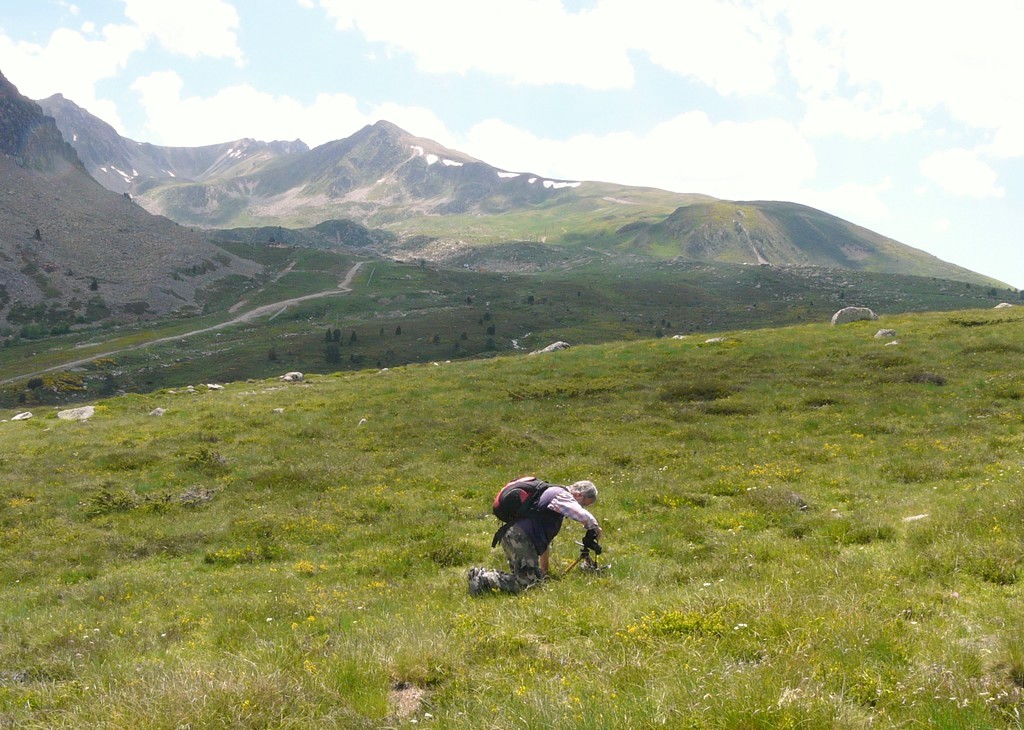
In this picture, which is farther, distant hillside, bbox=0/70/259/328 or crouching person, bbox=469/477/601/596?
distant hillside, bbox=0/70/259/328

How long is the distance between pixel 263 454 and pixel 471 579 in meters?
19.6

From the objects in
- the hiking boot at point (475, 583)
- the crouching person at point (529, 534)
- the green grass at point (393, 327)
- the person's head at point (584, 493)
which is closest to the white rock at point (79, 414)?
the hiking boot at point (475, 583)

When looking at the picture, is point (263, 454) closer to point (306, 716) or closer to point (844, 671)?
point (306, 716)

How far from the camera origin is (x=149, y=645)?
1027 centimetres

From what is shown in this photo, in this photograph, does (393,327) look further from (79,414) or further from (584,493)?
(584,493)

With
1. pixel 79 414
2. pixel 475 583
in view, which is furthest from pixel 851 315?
pixel 79 414

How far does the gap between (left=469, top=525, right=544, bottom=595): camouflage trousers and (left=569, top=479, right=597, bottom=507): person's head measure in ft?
4.31

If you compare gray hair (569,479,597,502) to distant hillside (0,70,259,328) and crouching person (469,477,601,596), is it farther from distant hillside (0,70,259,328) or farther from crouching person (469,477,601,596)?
distant hillside (0,70,259,328)

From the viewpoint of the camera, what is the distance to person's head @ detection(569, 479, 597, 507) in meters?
11.7

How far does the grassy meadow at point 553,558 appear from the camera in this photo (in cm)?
599

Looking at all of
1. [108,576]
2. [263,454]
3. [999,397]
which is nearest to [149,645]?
[108,576]

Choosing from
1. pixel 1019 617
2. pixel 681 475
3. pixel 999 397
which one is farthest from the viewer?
pixel 999 397

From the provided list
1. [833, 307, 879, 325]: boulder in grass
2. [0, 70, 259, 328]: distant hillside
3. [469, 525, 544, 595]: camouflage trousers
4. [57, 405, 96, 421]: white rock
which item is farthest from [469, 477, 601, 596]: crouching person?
[0, 70, 259, 328]: distant hillside

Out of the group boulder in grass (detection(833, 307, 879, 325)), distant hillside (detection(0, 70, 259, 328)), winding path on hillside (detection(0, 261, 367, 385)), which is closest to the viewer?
boulder in grass (detection(833, 307, 879, 325))
